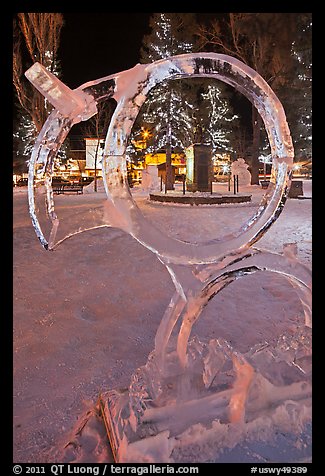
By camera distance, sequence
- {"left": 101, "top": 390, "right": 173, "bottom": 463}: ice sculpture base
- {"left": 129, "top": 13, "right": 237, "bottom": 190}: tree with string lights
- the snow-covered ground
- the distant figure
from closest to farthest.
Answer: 1. {"left": 101, "top": 390, "right": 173, "bottom": 463}: ice sculpture base
2. the snow-covered ground
3. {"left": 129, "top": 13, "right": 237, "bottom": 190}: tree with string lights
4. the distant figure

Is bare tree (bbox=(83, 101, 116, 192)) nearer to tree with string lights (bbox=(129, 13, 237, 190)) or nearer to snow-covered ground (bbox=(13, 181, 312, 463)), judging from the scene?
tree with string lights (bbox=(129, 13, 237, 190))

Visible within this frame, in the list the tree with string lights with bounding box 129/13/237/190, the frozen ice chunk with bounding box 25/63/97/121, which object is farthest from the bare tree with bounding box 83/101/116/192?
the frozen ice chunk with bounding box 25/63/97/121

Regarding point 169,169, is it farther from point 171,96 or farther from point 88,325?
point 88,325

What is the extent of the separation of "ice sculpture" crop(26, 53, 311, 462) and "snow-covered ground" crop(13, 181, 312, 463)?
0.26 m

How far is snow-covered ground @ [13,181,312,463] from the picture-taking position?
3.18 meters

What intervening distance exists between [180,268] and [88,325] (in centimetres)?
224

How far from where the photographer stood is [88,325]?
16.3 feet

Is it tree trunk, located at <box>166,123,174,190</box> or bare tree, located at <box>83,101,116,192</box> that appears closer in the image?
tree trunk, located at <box>166,123,174,190</box>

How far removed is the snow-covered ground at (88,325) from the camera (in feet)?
10.4

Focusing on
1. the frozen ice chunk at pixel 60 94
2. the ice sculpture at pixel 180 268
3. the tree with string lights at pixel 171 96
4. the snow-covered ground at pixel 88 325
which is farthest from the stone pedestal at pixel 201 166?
the frozen ice chunk at pixel 60 94

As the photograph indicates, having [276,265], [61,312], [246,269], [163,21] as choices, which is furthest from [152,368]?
[163,21]

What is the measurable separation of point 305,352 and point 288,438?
75cm

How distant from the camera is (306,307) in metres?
3.46

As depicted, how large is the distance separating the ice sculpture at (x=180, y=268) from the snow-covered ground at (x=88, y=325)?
0.26 m
